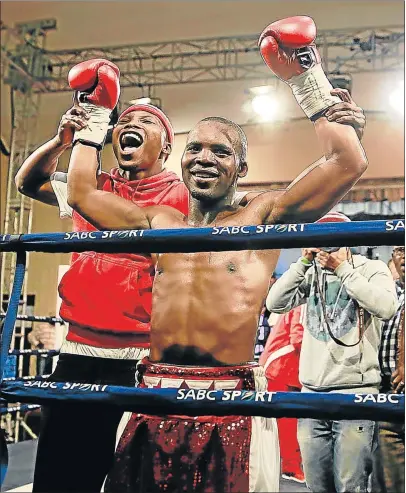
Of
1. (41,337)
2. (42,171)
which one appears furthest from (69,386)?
(41,337)

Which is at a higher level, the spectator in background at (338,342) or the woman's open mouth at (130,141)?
the woman's open mouth at (130,141)

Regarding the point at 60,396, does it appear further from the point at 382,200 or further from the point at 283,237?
the point at 382,200

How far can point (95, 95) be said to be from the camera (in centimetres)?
132

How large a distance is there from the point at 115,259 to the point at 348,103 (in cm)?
62

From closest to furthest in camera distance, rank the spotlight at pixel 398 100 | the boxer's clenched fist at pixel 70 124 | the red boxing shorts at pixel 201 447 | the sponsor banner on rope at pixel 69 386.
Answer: the sponsor banner on rope at pixel 69 386 < the red boxing shorts at pixel 201 447 < the boxer's clenched fist at pixel 70 124 < the spotlight at pixel 398 100

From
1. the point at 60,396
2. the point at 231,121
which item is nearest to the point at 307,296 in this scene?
the point at 231,121

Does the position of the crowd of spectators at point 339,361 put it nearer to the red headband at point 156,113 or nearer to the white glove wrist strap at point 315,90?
the white glove wrist strap at point 315,90

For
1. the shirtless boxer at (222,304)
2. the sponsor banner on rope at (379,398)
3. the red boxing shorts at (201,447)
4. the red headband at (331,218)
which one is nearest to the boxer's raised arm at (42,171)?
the shirtless boxer at (222,304)

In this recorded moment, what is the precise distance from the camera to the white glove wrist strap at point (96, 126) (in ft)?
4.30

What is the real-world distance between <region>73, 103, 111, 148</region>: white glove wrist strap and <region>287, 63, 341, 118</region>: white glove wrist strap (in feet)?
1.48

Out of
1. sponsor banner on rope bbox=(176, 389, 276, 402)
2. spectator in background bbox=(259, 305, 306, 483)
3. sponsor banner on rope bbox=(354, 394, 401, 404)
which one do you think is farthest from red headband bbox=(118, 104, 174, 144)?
sponsor banner on rope bbox=(354, 394, 401, 404)

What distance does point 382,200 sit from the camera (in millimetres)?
1562

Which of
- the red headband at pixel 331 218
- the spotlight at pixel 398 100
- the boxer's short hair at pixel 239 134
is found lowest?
the red headband at pixel 331 218

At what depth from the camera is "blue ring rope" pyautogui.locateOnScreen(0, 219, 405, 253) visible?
850 mm
